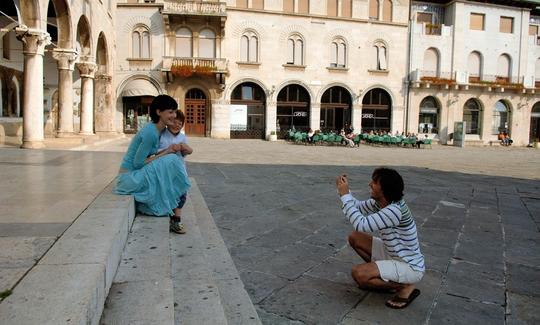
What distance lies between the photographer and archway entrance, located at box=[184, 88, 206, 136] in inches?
1149

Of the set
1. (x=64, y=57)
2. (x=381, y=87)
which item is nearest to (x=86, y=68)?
(x=64, y=57)

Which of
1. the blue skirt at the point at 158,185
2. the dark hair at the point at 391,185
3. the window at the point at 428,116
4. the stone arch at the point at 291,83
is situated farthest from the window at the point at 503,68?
the dark hair at the point at 391,185

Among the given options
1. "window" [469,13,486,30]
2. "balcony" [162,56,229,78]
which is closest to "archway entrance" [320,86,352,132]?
"balcony" [162,56,229,78]

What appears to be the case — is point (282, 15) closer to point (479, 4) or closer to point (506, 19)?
point (479, 4)

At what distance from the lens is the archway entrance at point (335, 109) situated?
3122cm

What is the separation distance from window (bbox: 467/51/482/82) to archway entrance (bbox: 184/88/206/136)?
2072cm

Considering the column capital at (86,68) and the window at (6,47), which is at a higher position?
the window at (6,47)

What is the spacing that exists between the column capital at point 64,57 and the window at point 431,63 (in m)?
26.4

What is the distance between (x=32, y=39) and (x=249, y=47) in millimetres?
19839

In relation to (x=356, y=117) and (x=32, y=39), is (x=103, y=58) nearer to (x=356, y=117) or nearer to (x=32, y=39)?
(x=32, y=39)

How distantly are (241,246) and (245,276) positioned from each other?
782 mm

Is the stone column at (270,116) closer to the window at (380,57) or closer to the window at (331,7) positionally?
the window at (331,7)

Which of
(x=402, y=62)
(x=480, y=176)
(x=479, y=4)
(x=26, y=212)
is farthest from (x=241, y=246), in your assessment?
(x=479, y=4)

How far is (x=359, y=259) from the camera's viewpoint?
3.91 meters
